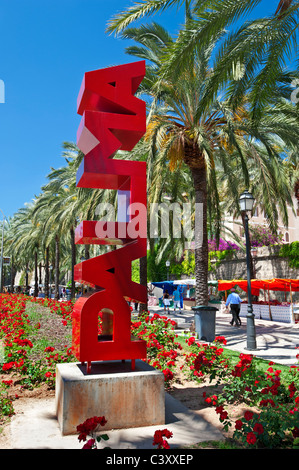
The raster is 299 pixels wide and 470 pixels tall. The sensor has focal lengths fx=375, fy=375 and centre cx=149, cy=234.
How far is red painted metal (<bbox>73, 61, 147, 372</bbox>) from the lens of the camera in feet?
15.4

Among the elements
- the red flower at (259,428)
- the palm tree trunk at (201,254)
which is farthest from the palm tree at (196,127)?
the red flower at (259,428)

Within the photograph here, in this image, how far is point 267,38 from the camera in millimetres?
7027

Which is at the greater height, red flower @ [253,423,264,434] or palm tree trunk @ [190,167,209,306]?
palm tree trunk @ [190,167,209,306]

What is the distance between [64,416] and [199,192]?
9.11 metres

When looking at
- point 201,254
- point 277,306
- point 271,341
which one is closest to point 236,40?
point 201,254

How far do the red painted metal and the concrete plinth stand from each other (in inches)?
12.3

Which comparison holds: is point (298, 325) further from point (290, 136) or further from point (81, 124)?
point (81, 124)

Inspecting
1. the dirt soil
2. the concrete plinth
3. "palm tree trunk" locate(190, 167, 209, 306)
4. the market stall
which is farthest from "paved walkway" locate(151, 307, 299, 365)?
the concrete plinth

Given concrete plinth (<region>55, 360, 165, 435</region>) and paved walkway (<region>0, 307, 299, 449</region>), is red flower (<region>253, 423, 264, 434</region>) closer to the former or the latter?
paved walkway (<region>0, 307, 299, 449</region>)

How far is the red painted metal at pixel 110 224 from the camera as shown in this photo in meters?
4.70

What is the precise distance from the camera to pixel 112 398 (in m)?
4.28

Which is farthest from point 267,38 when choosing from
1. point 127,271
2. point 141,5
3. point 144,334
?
point 144,334

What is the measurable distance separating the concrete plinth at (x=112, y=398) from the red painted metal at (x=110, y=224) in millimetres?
313

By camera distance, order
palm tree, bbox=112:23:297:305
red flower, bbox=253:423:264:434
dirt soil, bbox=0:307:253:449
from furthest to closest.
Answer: palm tree, bbox=112:23:297:305, dirt soil, bbox=0:307:253:449, red flower, bbox=253:423:264:434
